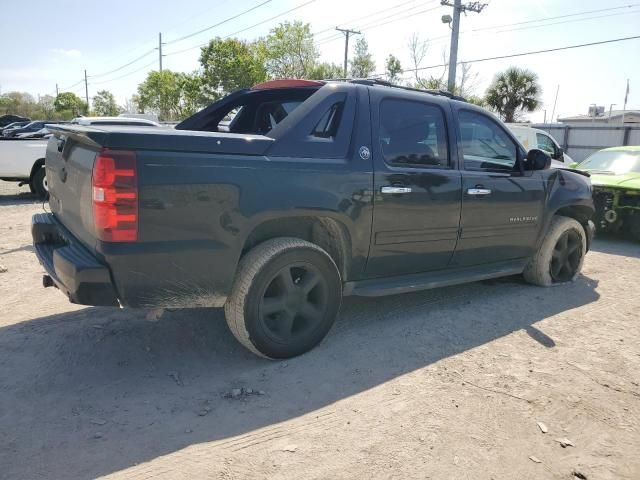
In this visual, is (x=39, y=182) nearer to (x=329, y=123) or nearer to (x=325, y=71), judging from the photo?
(x=329, y=123)

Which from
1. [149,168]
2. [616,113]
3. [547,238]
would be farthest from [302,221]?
[616,113]

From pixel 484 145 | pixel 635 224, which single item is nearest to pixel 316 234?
pixel 484 145

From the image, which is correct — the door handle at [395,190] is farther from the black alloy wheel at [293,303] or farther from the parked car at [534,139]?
the parked car at [534,139]

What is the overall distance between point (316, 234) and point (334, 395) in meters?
1.17

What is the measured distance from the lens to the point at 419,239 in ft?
13.2

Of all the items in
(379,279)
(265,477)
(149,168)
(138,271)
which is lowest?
(265,477)

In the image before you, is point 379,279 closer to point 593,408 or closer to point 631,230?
point 593,408

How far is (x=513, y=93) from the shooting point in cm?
3155

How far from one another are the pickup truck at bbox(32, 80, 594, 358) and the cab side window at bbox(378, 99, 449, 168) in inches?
0.5

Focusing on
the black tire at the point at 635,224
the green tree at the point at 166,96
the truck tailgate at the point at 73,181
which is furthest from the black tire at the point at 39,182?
the green tree at the point at 166,96

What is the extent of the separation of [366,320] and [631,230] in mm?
5956

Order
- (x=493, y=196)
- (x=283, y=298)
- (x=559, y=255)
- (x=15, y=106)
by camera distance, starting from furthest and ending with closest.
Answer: (x=15, y=106), (x=559, y=255), (x=493, y=196), (x=283, y=298)

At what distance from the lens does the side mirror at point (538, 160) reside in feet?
15.8

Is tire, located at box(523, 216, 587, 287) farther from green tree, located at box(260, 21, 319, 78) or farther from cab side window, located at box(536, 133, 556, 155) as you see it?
green tree, located at box(260, 21, 319, 78)
